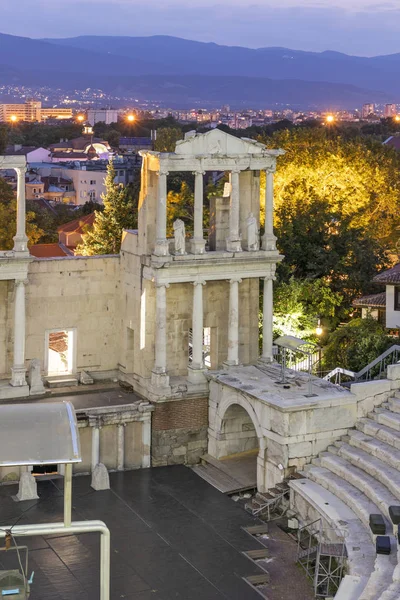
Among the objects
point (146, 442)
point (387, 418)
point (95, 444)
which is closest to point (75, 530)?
point (387, 418)

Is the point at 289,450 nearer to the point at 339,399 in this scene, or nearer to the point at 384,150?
the point at 339,399

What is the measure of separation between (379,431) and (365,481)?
2.53 meters

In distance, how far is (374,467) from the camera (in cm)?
3662

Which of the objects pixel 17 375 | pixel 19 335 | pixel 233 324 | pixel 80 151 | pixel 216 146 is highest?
pixel 216 146

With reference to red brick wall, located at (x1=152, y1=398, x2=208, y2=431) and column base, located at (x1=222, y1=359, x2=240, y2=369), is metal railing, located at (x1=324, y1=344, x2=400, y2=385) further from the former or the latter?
red brick wall, located at (x1=152, y1=398, x2=208, y2=431)

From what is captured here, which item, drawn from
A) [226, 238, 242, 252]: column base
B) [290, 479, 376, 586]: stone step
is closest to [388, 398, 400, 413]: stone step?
[290, 479, 376, 586]: stone step

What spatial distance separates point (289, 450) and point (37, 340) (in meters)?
9.85

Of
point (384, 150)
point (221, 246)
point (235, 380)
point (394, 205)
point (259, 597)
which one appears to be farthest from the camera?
point (384, 150)

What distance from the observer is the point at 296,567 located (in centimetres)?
3475

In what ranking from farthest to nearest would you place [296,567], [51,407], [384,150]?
[384,150], [296,567], [51,407]

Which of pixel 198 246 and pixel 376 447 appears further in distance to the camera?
pixel 198 246

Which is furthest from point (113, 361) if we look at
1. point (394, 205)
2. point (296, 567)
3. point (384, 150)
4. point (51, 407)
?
point (384, 150)

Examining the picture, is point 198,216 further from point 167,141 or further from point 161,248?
point 167,141

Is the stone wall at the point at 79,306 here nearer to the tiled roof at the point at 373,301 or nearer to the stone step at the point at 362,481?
the stone step at the point at 362,481
